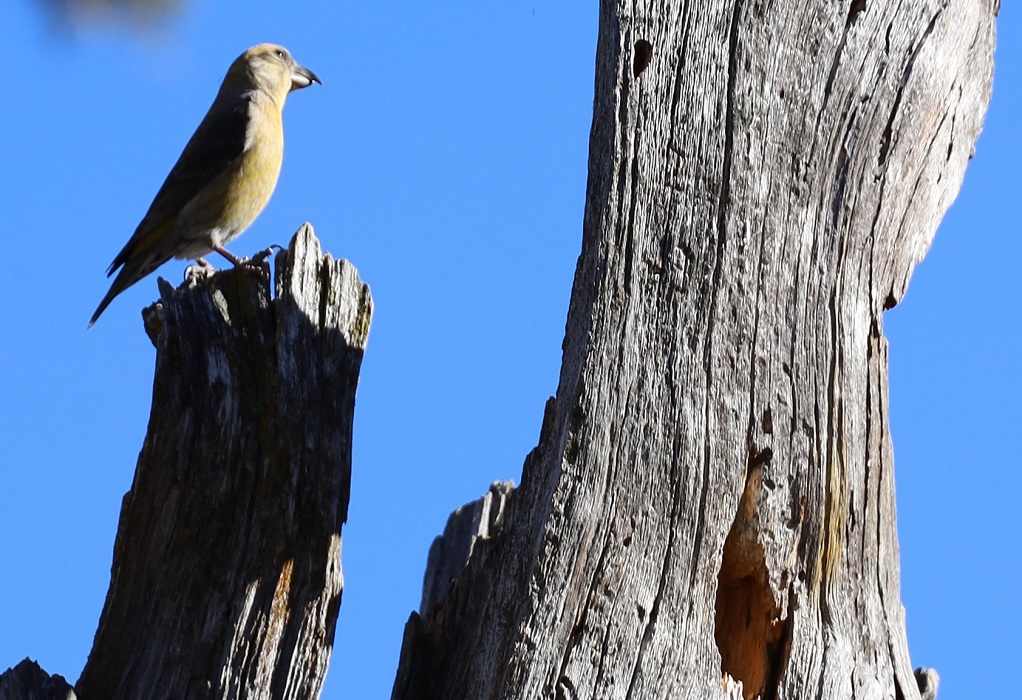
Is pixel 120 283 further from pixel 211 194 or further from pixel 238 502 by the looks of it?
pixel 238 502

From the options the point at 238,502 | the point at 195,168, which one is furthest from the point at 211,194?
the point at 238,502

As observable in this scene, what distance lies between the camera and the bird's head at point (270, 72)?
7.76m

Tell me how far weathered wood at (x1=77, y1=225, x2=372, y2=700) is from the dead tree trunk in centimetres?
45

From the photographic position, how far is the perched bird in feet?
21.9

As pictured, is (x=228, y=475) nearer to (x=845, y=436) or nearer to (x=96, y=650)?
(x=96, y=650)

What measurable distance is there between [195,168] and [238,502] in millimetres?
3693

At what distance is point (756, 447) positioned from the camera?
353 centimetres

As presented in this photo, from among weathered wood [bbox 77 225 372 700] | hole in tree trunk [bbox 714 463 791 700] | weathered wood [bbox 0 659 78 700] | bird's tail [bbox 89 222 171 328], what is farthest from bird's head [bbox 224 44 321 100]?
hole in tree trunk [bbox 714 463 791 700]

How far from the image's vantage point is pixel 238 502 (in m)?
3.62

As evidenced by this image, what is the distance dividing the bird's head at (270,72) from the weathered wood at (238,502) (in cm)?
Result: 421

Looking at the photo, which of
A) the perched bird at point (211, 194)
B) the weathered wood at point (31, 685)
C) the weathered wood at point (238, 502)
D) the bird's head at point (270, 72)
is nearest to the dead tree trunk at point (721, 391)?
the weathered wood at point (238, 502)

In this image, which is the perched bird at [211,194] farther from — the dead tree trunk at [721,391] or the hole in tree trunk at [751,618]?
the hole in tree trunk at [751,618]

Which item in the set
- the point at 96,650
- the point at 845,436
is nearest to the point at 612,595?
the point at 845,436

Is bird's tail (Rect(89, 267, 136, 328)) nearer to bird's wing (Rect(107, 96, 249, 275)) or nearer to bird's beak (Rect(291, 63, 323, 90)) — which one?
bird's wing (Rect(107, 96, 249, 275))
